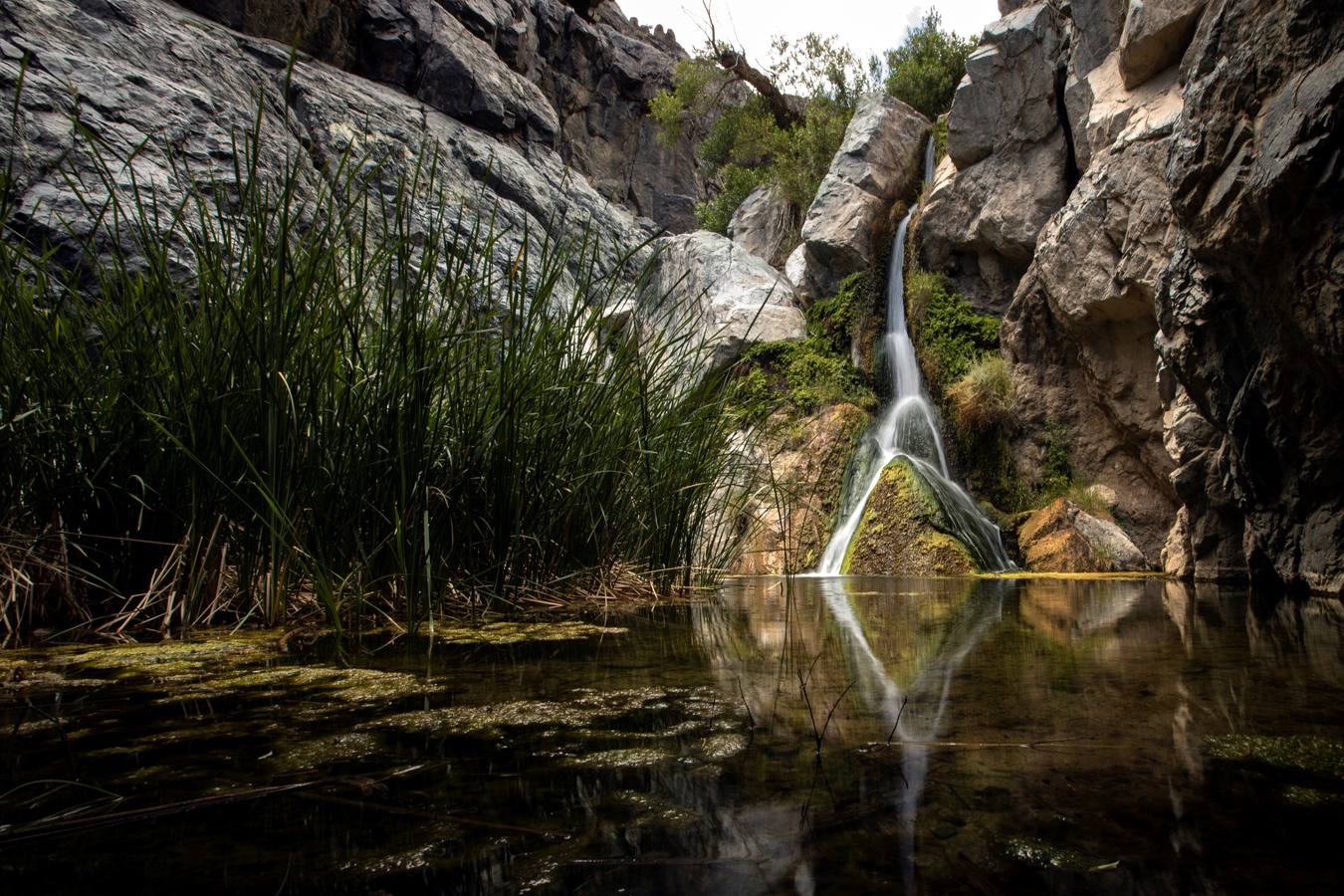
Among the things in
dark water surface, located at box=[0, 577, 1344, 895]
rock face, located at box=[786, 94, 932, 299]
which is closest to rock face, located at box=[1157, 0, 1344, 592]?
dark water surface, located at box=[0, 577, 1344, 895]

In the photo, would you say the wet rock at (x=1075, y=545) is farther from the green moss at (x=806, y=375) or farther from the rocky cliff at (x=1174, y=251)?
the green moss at (x=806, y=375)

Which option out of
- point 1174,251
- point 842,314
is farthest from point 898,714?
point 842,314

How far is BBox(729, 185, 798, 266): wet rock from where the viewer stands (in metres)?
13.2

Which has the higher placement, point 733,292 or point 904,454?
point 733,292

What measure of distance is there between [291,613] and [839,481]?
662cm

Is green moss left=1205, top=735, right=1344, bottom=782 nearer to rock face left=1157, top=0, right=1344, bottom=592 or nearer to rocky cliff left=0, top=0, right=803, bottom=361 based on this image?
rocky cliff left=0, top=0, right=803, bottom=361

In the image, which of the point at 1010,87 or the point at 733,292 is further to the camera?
the point at 733,292

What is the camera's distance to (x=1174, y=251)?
373 cm

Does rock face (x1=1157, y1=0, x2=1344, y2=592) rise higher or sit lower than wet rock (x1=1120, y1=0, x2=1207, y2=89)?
lower

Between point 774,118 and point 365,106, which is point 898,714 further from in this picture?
point 774,118

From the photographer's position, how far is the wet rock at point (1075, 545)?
611cm

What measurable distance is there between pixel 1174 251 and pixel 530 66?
51.6 feet

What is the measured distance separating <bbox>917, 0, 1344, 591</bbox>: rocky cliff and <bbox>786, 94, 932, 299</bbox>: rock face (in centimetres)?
98

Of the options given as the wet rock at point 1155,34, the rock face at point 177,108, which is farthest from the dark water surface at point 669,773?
the wet rock at point 1155,34
